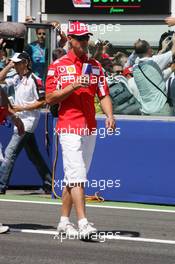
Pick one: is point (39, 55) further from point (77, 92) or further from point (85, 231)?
point (85, 231)

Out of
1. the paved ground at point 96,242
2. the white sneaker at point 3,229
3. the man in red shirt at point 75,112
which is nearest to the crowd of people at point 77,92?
the man in red shirt at point 75,112

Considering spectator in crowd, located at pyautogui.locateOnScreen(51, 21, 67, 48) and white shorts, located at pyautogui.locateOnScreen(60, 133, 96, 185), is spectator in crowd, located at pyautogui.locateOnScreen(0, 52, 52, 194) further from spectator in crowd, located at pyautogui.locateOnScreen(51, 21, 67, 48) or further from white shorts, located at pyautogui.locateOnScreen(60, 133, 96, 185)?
white shorts, located at pyautogui.locateOnScreen(60, 133, 96, 185)

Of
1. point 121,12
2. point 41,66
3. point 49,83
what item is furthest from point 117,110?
point 121,12

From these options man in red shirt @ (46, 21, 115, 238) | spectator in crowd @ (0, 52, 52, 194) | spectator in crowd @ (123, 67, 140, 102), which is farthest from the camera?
spectator in crowd @ (0, 52, 52, 194)

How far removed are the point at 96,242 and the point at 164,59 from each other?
3918 mm

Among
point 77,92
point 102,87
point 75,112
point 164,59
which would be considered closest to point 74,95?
point 77,92

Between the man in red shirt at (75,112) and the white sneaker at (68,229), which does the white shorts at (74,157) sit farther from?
the white sneaker at (68,229)

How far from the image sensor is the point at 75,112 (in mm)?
9398

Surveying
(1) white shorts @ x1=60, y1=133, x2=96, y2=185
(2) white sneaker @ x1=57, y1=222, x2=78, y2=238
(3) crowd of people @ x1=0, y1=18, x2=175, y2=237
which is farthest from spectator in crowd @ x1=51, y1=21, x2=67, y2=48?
(2) white sneaker @ x1=57, y1=222, x2=78, y2=238

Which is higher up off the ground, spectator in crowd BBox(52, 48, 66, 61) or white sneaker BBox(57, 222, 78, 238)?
spectator in crowd BBox(52, 48, 66, 61)

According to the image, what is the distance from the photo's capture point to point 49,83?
9.48m

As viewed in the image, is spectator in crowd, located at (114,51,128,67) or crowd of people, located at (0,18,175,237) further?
spectator in crowd, located at (114,51,128,67)

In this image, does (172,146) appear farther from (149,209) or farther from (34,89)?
(34,89)

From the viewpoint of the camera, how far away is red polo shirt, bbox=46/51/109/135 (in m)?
9.38
